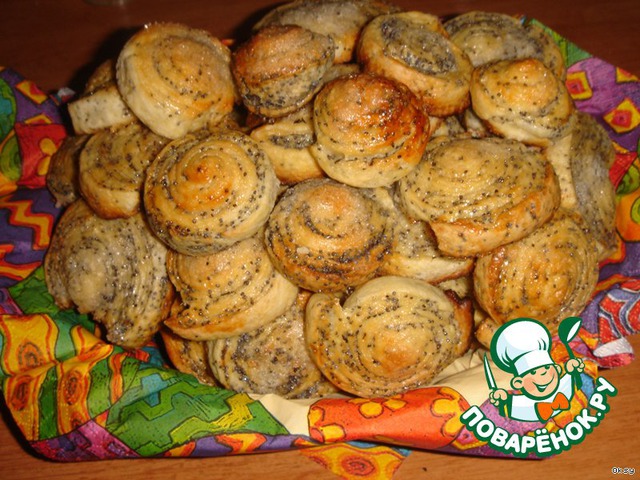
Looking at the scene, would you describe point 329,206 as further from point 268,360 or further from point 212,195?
point 268,360

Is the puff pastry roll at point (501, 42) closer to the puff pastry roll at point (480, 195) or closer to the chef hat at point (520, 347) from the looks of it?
the puff pastry roll at point (480, 195)

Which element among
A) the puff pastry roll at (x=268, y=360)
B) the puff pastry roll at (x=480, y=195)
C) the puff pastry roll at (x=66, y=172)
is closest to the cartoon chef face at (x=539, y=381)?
the puff pastry roll at (x=480, y=195)

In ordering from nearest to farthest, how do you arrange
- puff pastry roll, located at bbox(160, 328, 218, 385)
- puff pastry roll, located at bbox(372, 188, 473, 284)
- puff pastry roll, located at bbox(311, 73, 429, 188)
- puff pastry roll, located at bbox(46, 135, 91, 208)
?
puff pastry roll, located at bbox(311, 73, 429, 188) → puff pastry roll, located at bbox(372, 188, 473, 284) → puff pastry roll, located at bbox(160, 328, 218, 385) → puff pastry roll, located at bbox(46, 135, 91, 208)

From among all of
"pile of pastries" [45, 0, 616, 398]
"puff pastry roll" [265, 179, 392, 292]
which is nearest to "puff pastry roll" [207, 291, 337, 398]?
"pile of pastries" [45, 0, 616, 398]

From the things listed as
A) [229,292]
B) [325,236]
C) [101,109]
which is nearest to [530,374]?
[325,236]

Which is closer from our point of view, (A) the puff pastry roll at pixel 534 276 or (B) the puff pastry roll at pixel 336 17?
(A) the puff pastry roll at pixel 534 276

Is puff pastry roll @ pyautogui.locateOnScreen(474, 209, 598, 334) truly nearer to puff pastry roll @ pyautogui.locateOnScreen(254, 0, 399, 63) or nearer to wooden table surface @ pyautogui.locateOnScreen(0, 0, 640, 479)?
wooden table surface @ pyautogui.locateOnScreen(0, 0, 640, 479)
